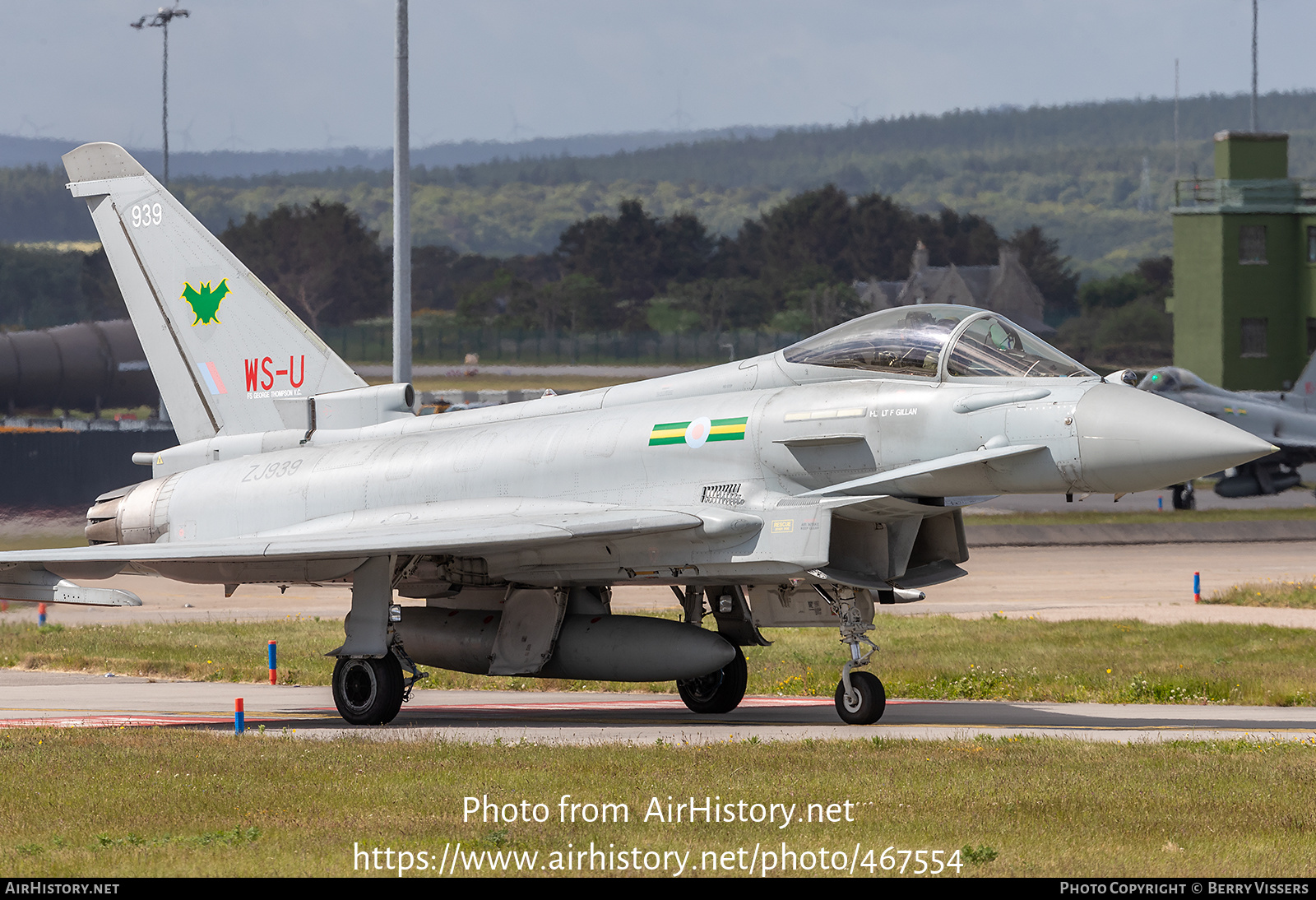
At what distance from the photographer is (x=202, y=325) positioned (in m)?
18.3

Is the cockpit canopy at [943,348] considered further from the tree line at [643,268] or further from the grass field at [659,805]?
the tree line at [643,268]

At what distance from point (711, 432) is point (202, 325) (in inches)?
292

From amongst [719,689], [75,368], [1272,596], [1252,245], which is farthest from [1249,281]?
[719,689]

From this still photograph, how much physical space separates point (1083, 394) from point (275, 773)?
7302 millimetres

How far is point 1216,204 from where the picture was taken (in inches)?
2525

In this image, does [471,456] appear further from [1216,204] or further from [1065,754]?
[1216,204]

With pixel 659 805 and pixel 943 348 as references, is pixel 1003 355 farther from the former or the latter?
pixel 659 805

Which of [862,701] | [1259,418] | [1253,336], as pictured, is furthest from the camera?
[1253,336]

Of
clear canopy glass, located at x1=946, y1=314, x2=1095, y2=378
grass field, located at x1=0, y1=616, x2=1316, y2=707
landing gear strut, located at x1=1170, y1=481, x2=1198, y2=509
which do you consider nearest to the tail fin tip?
grass field, located at x1=0, y1=616, x2=1316, y2=707

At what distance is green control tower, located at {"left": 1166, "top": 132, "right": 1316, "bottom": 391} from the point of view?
63.1 meters

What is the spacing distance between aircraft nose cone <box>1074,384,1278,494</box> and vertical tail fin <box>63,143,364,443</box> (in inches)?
358

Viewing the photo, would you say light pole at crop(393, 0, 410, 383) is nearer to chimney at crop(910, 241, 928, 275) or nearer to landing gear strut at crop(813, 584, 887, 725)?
landing gear strut at crop(813, 584, 887, 725)

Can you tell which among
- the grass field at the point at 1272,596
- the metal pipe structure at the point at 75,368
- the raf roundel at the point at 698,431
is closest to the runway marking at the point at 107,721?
the raf roundel at the point at 698,431

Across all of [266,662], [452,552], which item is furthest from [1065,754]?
[266,662]
